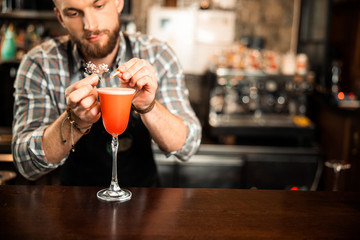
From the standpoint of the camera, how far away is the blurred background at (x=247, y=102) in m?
3.33

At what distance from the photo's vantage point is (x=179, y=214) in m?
0.96

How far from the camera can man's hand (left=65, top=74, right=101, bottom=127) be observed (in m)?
1.01

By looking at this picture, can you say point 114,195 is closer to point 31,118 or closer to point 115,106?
point 115,106

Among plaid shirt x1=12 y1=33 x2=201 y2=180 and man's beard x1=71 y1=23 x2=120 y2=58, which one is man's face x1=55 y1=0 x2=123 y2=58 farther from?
plaid shirt x1=12 y1=33 x2=201 y2=180

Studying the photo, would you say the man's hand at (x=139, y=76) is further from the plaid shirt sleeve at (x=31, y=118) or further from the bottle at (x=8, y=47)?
the bottle at (x=8, y=47)

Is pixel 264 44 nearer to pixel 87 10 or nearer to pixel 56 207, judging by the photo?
pixel 87 10

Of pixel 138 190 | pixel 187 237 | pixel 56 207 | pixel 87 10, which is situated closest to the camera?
pixel 187 237

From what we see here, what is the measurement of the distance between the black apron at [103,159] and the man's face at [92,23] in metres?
0.22

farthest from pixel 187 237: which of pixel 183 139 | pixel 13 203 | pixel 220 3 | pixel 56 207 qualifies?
pixel 220 3

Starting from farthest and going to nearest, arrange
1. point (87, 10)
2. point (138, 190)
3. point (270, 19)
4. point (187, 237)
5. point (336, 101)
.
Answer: point (270, 19), point (336, 101), point (87, 10), point (138, 190), point (187, 237)

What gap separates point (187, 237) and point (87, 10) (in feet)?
3.15

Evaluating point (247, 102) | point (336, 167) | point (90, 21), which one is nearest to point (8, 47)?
point (247, 102)


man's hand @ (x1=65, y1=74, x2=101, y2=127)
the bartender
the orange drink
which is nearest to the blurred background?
the bartender

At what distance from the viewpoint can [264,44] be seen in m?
5.08
